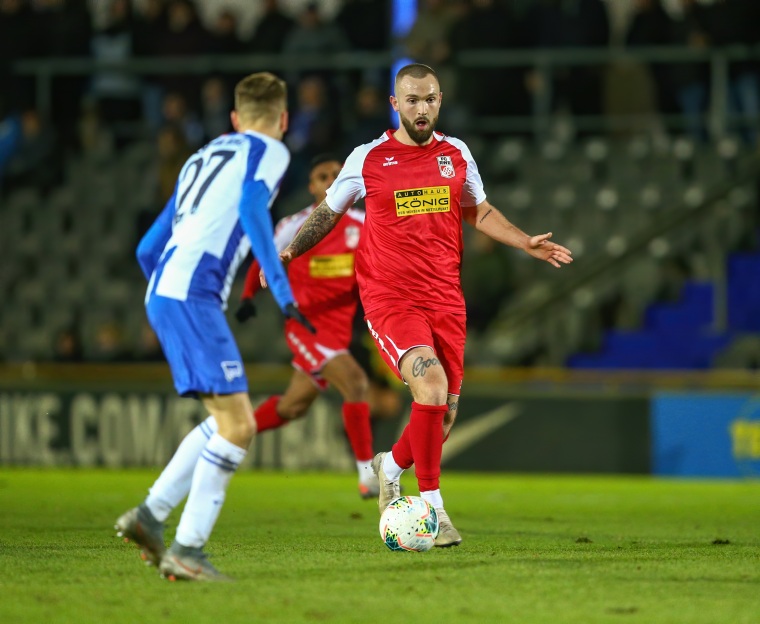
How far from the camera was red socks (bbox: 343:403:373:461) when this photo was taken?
10.2 m

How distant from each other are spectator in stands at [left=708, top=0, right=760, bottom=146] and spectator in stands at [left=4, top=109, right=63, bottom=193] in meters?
8.39

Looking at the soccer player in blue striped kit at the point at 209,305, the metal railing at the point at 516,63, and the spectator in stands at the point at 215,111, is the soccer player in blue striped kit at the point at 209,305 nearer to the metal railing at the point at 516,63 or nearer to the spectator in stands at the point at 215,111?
the metal railing at the point at 516,63

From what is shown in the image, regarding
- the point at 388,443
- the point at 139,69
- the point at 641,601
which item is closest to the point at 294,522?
the point at 641,601

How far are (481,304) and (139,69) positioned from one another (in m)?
5.71

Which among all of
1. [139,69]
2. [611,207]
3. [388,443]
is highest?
[139,69]

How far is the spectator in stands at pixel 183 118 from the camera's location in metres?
16.9

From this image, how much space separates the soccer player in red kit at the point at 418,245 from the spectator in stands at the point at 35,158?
11441 millimetres

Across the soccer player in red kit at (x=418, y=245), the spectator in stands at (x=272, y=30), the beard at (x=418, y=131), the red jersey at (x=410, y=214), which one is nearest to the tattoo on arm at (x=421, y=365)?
the soccer player in red kit at (x=418, y=245)

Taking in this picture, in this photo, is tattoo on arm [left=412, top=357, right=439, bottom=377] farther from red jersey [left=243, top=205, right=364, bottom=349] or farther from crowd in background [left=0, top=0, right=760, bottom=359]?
crowd in background [left=0, top=0, right=760, bottom=359]

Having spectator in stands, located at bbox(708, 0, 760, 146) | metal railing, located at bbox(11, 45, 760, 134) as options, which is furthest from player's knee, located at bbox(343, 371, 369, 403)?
spectator in stands, located at bbox(708, 0, 760, 146)

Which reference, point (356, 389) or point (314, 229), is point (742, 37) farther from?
point (314, 229)

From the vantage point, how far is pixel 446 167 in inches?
298

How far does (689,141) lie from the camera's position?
16.3m

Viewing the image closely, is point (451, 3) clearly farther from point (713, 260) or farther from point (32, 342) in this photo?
point (32, 342)
